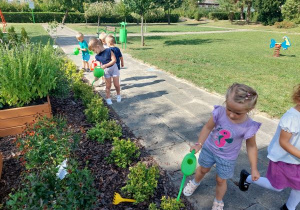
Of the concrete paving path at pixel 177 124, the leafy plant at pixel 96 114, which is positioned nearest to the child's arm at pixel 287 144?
the concrete paving path at pixel 177 124

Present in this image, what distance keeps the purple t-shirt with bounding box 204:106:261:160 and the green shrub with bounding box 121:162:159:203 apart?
0.71m

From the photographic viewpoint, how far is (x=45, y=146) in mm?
2236

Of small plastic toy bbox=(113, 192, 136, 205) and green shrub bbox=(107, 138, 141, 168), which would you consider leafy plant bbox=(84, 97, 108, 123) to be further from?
small plastic toy bbox=(113, 192, 136, 205)

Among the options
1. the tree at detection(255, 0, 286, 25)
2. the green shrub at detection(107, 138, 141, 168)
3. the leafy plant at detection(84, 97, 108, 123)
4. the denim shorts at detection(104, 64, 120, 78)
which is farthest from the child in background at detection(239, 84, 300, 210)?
the tree at detection(255, 0, 286, 25)

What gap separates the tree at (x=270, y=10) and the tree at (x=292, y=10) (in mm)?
1123

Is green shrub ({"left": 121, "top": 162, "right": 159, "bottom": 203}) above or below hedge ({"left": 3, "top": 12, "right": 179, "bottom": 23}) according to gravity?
below

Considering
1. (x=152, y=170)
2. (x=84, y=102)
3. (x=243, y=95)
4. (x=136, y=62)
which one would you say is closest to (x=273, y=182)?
(x=243, y=95)

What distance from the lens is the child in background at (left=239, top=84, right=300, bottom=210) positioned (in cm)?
186

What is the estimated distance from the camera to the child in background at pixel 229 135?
1773 millimetres

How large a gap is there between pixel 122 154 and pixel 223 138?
1263 millimetres

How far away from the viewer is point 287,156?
199cm

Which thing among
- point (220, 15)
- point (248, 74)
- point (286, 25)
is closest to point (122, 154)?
point (248, 74)

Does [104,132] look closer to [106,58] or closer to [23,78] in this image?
[23,78]

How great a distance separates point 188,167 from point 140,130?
5.96 feet
